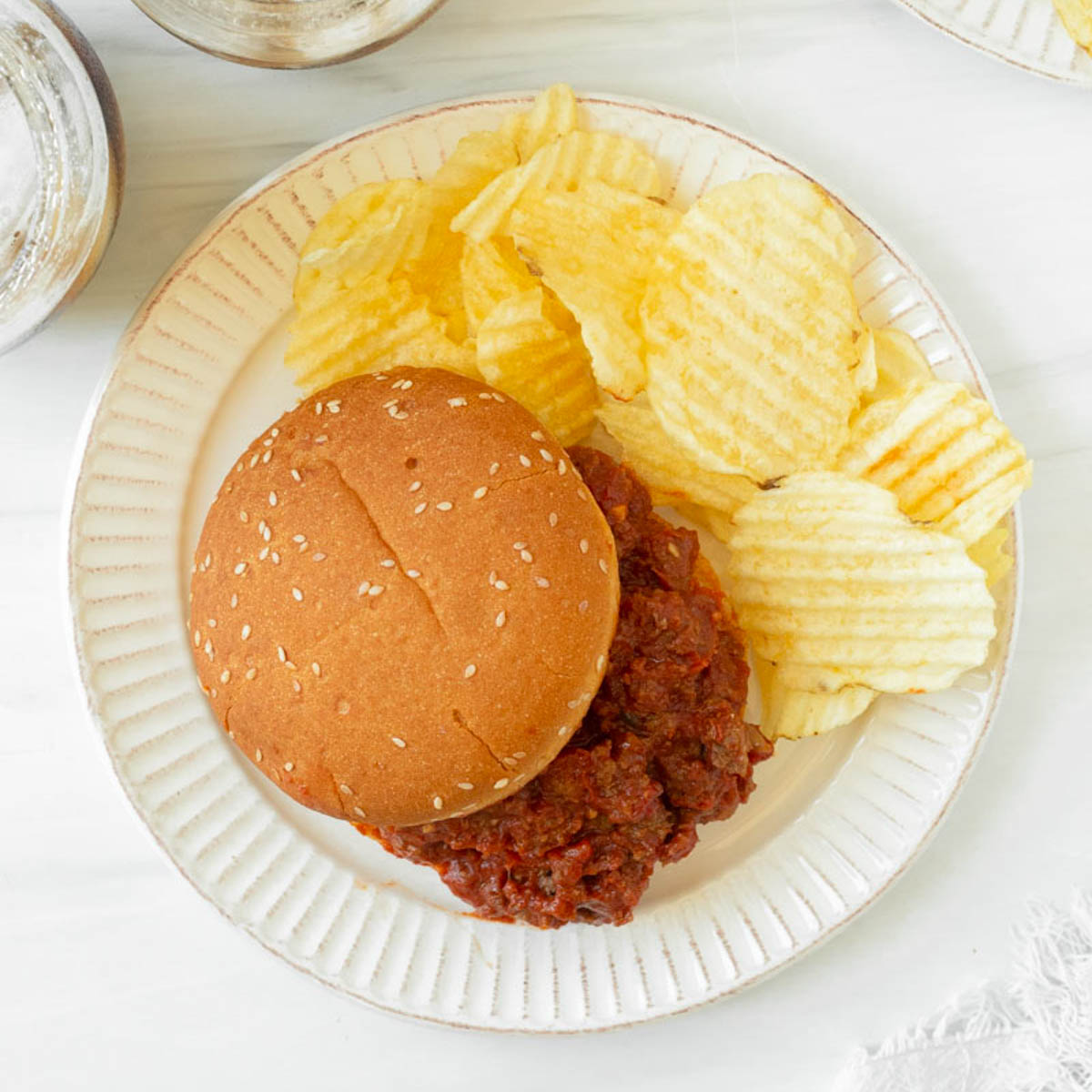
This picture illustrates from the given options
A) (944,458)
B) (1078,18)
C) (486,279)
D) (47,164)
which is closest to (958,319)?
(944,458)

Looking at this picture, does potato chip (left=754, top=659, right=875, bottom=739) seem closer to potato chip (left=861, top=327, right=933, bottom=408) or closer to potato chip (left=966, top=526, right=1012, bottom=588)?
potato chip (left=966, top=526, right=1012, bottom=588)

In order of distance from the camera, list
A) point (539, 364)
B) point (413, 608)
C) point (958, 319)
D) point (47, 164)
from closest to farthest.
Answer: point (413, 608) → point (47, 164) → point (539, 364) → point (958, 319)

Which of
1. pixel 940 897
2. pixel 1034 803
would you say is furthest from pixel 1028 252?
pixel 940 897

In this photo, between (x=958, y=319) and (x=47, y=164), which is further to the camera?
(x=958, y=319)

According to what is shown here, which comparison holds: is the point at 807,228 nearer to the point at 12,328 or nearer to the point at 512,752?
the point at 512,752

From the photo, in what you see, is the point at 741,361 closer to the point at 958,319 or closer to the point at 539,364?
the point at 539,364

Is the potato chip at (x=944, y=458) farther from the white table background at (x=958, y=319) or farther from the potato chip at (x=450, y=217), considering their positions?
the potato chip at (x=450, y=217)

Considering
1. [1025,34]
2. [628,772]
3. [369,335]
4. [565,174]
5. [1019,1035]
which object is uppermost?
[1025,34]

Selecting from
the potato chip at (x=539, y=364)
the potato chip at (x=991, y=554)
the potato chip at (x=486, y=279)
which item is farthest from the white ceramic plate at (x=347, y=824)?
the potato chip at (x=539, y=364)
